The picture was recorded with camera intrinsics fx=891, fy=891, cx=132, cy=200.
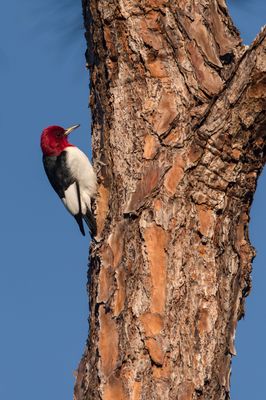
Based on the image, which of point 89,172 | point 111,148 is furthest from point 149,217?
point 89,172

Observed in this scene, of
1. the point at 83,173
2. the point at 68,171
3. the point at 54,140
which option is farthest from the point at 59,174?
the point at 83,173

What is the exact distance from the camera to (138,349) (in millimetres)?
3459

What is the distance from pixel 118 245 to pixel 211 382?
2.29 ft

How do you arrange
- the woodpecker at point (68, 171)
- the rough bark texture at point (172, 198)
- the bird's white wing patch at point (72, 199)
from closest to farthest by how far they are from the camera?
the rough bark texture at point (172, 198) → the woodpecker at point (68, 171) → the bird's white wing patch at point (72, 199)

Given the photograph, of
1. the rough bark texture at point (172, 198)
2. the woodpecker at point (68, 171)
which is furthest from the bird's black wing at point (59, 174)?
the rough bark texture at point (172, 198)

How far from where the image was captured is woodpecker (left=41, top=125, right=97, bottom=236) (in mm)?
5202

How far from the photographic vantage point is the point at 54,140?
618 centimetres

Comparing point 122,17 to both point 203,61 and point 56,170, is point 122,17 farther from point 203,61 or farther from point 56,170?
point 56,170

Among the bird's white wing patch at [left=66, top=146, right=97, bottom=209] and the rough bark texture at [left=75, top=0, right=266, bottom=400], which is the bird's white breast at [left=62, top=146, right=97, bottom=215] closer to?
the bird's white wing patch at [left=66, top=146, right=97, bottom=209]

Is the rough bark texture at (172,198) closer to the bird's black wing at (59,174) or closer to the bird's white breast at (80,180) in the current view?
the bird's white breast at (80,180)

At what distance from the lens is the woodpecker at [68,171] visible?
5.20 meters

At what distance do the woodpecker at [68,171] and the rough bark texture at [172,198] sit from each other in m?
0.99

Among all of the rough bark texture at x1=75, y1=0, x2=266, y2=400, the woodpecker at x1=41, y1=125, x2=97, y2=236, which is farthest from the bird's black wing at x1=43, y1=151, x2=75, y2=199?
the rough bark texture at x1=75, y1=0, x2=266, y2=400

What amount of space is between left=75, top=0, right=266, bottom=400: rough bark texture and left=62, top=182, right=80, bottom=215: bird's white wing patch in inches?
53.9
